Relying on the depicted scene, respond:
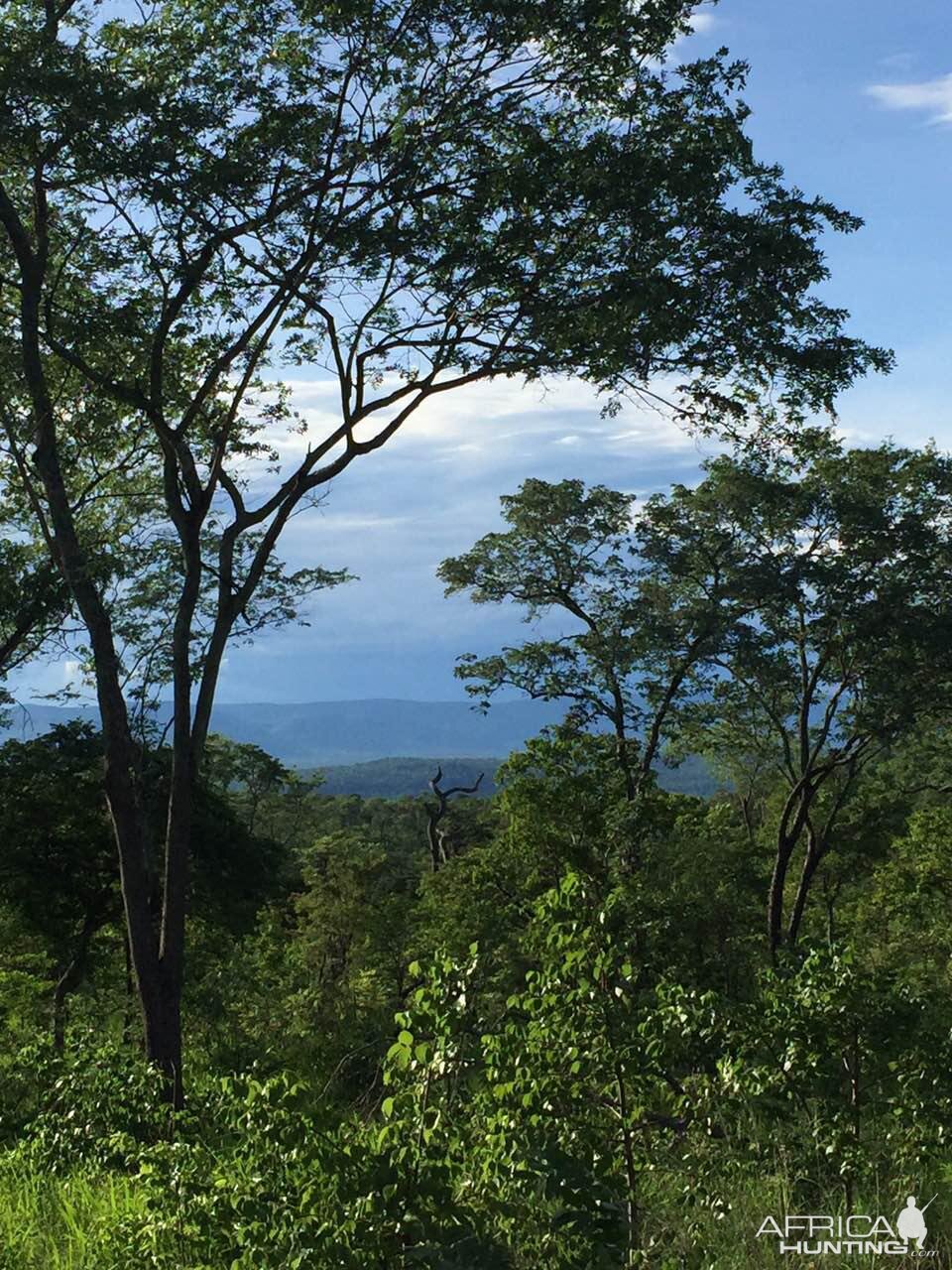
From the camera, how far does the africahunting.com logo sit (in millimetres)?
5211

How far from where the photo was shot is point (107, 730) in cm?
1211

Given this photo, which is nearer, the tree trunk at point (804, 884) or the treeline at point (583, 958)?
the treeline at point (583, 958)

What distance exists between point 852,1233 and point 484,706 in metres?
20.1

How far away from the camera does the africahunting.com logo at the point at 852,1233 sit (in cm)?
521

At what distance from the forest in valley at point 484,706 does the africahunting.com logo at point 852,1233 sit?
0.02m

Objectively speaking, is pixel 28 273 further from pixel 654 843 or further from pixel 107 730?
pixel 654 843

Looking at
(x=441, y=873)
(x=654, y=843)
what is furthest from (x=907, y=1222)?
(x=441, y=873)

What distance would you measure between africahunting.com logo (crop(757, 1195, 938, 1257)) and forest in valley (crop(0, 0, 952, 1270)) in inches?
0.8

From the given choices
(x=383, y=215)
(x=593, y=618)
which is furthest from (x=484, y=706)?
(x=383, y=215)

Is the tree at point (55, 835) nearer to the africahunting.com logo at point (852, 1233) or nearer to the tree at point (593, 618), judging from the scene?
the tree at point (593, 618)

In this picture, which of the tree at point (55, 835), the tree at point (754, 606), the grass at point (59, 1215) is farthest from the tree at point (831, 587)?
the grass at point (59, 1215)

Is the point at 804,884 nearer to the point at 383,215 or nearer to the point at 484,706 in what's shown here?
the point at 484,706

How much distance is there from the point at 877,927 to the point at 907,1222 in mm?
33432

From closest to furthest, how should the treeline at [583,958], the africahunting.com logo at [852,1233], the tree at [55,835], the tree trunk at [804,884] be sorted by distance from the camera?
the treeline at [583,958]
the africahunting.com logo at [852,1233]
the tree at [55,835]
the tree trunk at [804,884]
